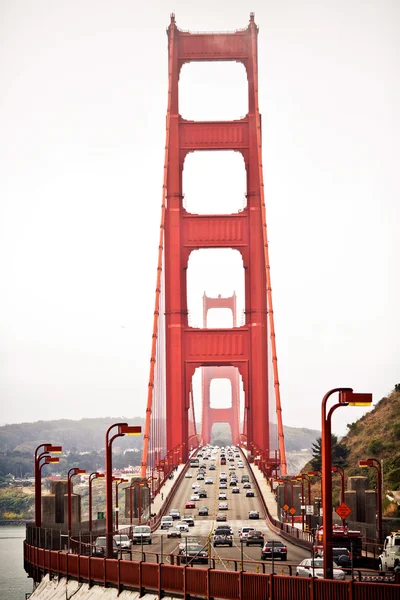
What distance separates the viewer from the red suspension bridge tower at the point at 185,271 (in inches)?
3201

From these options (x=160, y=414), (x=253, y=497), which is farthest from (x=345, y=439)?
(x=253, y=497)

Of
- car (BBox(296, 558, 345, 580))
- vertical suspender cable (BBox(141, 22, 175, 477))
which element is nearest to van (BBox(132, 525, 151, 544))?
car (BBox(296, 558, 345, 580))

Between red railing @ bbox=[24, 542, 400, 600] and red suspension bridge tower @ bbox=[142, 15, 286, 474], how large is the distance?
1981 inches

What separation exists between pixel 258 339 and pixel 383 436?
14.0 m

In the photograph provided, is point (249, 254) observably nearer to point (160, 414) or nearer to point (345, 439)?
point (160, 414)

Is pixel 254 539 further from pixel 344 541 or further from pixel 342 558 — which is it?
pixel 342 558

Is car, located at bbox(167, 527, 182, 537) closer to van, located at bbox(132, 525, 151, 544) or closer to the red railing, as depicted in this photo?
van, located at bbox(132, 525, 151, 544)

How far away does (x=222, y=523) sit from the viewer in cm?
5644

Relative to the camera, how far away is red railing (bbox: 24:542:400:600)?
19.6m

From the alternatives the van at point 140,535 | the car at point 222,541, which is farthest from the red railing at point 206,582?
the van at point 140,535

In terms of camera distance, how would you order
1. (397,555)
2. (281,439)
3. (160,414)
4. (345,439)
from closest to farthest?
(397,555), (281,439), (160,414), (345,439)

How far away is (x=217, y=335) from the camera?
81.9 metres

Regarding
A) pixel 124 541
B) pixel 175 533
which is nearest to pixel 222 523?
pixel 175 533

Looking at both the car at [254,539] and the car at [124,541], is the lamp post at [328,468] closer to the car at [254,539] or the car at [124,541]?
the car at [124,541]
